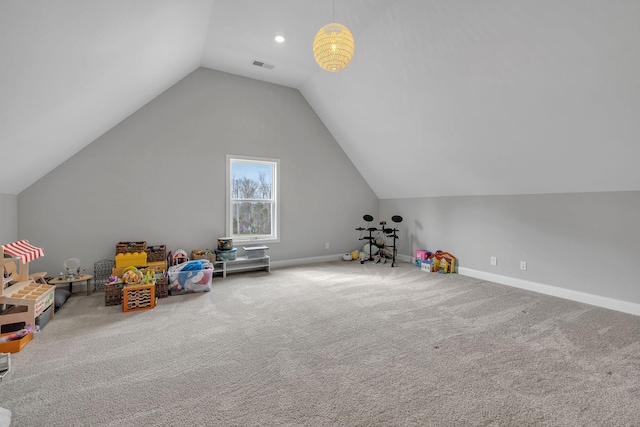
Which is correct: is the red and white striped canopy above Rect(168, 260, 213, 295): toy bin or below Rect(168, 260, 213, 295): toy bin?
above

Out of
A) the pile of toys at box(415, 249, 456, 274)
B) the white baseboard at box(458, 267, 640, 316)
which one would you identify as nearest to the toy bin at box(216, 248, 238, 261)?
the pile of toys at box(415, 249, 456, 274)

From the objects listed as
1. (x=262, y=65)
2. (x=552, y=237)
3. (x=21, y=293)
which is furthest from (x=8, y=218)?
(x=552, y=237)

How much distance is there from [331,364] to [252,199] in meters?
3.49

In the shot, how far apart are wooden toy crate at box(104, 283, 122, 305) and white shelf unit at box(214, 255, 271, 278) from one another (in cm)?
131

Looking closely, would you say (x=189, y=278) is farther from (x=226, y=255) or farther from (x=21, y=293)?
(x=21, y=293)

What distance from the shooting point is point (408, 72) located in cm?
351

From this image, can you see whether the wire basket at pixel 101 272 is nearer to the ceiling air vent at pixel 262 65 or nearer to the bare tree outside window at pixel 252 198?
the bare tree outside window at pixel 252 198

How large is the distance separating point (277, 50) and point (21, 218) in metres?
3.92

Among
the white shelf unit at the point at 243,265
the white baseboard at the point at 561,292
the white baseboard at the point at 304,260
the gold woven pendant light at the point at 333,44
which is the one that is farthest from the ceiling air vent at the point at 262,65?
the white baseboard at the point at 561,292

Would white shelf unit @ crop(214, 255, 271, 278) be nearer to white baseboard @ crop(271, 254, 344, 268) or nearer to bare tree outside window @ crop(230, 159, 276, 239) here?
white baseboard @ crop(271, 254, 344, 268)

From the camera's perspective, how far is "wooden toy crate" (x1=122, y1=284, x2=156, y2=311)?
119 inches

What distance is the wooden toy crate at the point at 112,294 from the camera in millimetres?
3195

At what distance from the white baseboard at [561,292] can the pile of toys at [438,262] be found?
0.78 feet

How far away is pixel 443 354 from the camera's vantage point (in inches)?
85.4
